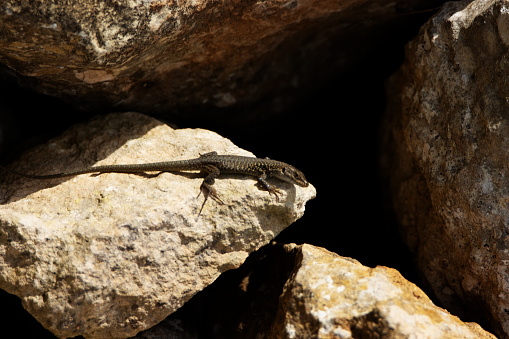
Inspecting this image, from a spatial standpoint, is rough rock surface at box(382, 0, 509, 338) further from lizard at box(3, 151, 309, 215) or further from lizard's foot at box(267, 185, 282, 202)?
lizard's foot at box(267, 185, 282, 202)

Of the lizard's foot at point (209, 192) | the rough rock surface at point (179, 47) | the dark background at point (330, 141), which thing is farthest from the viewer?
the dark background at point (330, 141)

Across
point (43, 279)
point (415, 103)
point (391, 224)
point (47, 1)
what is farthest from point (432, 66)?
point (43, 279)

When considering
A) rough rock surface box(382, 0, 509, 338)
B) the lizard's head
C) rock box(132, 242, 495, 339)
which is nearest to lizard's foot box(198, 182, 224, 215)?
the lizard's head

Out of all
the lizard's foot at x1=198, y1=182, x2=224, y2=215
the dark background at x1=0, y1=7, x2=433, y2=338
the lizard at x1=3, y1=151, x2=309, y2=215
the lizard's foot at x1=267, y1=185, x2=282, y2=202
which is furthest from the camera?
the dark background at x1=0, y1=7, x2=433, y2=338

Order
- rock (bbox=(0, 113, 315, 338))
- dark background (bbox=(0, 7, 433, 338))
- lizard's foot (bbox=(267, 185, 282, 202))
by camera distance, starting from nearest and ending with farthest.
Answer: rock (bbox=(0, 113, 315, 338)), lizard's foot (bbox=(267, 185, 282, 202)), dark background (bbox=(0, 7, 433, 338))

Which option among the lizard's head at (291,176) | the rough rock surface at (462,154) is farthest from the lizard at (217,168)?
the rough rock surface at (462,154)

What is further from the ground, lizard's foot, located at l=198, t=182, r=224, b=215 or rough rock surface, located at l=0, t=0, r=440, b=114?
rough rock surface, located at l=0, t=0, r=440, b=114

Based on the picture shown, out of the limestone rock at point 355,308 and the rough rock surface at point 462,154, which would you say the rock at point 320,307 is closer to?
the limestone rock at point 355,308
